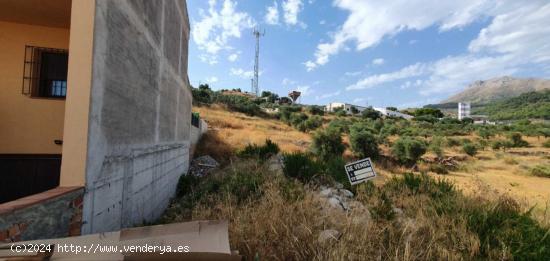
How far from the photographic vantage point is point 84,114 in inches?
107

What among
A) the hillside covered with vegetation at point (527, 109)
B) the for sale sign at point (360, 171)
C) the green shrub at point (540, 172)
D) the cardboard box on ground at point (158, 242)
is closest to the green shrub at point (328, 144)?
the green shrub at point (540, 172)

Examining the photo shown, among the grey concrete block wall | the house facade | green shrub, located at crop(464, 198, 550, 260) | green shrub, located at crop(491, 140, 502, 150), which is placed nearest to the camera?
the house facade

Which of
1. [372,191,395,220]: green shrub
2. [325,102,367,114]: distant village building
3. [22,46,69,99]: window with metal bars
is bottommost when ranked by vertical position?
[372,191,395,220]: green shrub

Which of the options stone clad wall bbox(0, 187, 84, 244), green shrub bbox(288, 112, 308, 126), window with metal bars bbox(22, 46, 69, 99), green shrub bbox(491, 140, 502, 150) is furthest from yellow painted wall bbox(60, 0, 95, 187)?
green shrub bbox(491, 140, 502, 150)

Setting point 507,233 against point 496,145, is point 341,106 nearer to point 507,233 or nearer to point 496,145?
point 496,145

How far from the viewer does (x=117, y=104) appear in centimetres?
351

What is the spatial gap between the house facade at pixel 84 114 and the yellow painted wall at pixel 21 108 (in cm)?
1

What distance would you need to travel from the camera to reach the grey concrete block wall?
2963 mm

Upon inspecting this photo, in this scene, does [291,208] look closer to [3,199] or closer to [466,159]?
[3,199]

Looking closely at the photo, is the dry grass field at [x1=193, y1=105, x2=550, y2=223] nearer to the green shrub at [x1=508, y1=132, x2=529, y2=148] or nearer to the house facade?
the green shrub at [x1=508, y1=132, x2=529, y2=148]

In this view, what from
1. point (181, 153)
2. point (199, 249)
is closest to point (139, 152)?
point (199, 249)

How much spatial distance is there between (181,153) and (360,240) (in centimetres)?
732

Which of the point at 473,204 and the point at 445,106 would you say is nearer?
the point at 473,204

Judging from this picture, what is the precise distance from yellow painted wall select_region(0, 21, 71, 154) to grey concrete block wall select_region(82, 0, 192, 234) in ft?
5.44
